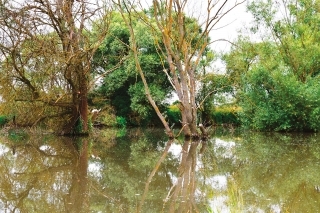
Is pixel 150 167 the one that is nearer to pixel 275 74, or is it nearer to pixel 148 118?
pixel 275 74

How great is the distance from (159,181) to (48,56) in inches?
434

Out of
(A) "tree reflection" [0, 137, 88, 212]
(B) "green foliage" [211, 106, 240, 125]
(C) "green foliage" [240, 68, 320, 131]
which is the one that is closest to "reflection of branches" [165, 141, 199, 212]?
(A) "tree reflection" [0, 137, 88, 212]

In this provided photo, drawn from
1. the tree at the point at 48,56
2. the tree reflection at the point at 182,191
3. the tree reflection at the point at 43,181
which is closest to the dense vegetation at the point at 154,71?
the tree at the point at 48,56

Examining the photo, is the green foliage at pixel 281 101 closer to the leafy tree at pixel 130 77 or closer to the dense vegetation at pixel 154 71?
the dense vegetation at pixel 154 71

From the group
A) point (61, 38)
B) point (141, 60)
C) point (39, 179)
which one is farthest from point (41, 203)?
point (141, 60)

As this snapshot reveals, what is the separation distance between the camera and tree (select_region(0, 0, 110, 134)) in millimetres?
19109

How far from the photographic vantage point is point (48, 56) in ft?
62.7

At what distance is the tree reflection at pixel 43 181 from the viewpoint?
7449 mm

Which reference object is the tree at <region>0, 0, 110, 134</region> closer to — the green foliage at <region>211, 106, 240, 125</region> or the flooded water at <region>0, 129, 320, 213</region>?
the flooded water at <region>0, 129, 320, 213</region>

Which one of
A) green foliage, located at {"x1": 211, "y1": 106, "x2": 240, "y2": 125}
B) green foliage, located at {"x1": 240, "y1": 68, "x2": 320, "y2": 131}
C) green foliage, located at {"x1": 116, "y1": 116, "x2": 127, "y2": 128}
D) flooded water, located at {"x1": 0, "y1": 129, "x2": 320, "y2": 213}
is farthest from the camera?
green foliage, located at {"x1": 211, "y1": 106, "x2": 240, "y2": 125}

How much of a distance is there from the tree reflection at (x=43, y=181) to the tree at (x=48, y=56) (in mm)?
5132

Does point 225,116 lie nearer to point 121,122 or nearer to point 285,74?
point 121,122

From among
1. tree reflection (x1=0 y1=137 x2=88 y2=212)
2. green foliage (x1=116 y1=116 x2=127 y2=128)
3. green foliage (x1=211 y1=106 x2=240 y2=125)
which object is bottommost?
tree reflection (x1=0 y1=137 x2=88 y2=212)

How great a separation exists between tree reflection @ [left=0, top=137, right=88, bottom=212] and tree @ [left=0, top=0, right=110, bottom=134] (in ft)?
16.8
